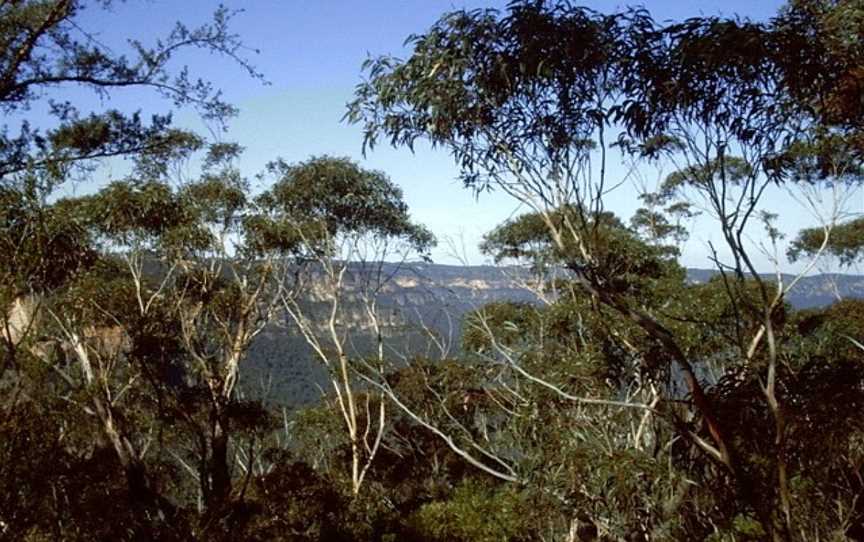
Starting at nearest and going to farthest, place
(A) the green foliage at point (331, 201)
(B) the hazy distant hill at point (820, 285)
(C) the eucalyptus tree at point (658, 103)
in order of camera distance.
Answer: (C) the eucalyptus tree at point (658, 103) → (A) the green foliage at point (331, 201) → (B) the hazy distant hill at point (820, 285)

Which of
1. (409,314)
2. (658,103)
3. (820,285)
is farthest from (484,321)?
(820,285)

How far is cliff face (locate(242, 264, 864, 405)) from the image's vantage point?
14047 millimetres

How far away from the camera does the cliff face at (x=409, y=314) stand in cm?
1405

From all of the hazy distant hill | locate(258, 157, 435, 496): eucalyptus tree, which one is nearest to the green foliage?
locate(258, 157, 435, 496): eucalyptus tree

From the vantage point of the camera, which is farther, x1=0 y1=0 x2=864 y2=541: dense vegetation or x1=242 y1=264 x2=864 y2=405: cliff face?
x1=242 y1=264 x2=864 y2=405: cliff face

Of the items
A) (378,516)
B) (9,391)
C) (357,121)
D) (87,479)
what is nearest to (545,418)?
(357,121)

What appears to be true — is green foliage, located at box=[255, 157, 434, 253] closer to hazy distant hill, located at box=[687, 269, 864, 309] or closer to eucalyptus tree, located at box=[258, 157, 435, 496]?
eucalyptus tree, located at box=[258, 157, 435, 496]

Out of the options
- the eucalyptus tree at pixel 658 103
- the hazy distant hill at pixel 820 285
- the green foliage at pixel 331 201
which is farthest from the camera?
the hazy distant hill at pixel 820 285

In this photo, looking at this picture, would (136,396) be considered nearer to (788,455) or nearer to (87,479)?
(87,479)

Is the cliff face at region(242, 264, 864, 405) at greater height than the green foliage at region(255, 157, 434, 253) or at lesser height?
lesser

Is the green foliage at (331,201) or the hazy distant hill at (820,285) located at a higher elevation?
the green foliage at (331,201)

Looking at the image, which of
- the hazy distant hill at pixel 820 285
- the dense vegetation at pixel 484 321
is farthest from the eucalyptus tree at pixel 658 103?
the hazy distant hill at pixel 820 285

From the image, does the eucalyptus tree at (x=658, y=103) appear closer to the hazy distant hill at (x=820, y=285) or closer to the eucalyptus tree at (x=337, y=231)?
the hazy distant hill at (x=820, y=285)

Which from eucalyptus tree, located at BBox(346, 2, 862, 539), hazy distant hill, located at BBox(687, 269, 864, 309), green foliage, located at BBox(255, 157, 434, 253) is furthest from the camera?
hazy distant hill, located at BBox(687, 269, 864, 309)
